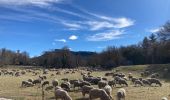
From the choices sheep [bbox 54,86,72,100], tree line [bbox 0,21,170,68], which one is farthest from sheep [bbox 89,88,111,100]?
tree line [bbox 0,21,170,68]

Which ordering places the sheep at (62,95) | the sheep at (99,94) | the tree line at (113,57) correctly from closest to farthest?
the sheep at (99,94) < the sheep at (62,95) < the tree line at (113,57)

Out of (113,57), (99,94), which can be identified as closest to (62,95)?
(99,94)

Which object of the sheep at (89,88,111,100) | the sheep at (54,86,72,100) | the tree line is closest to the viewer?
the sheep at (89,88,111,100)

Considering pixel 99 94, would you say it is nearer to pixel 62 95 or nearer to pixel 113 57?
pixel 62 95

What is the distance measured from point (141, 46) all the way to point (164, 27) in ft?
220

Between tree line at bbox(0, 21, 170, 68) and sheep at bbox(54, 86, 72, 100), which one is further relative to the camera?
tree line at bbox(0, 21, 170, 68)

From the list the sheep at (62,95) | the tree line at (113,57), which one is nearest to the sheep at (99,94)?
the sheep at (62,95)

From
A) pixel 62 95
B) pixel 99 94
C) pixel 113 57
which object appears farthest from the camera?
pixel 113 57

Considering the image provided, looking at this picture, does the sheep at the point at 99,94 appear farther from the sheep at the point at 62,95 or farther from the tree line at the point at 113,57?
the tree line at the point at 113,57

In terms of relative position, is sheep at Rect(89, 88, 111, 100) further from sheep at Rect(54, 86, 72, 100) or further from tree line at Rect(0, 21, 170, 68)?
tree line at Rect(0, 21, 170, 68)

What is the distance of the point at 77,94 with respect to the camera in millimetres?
42469

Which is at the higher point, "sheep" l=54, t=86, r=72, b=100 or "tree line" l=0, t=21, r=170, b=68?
"tree line" l=0, t=21, r=170, b=68

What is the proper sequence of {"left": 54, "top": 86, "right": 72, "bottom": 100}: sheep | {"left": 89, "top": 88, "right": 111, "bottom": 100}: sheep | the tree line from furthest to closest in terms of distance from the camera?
the tree line, {"left": 54, "top": 86, "right": 72, "bottom": 100}: sheep, {"left": 89, "top": 88, "right": 111, "bottom": 100}: sheep

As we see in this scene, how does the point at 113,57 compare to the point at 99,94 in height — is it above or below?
above
